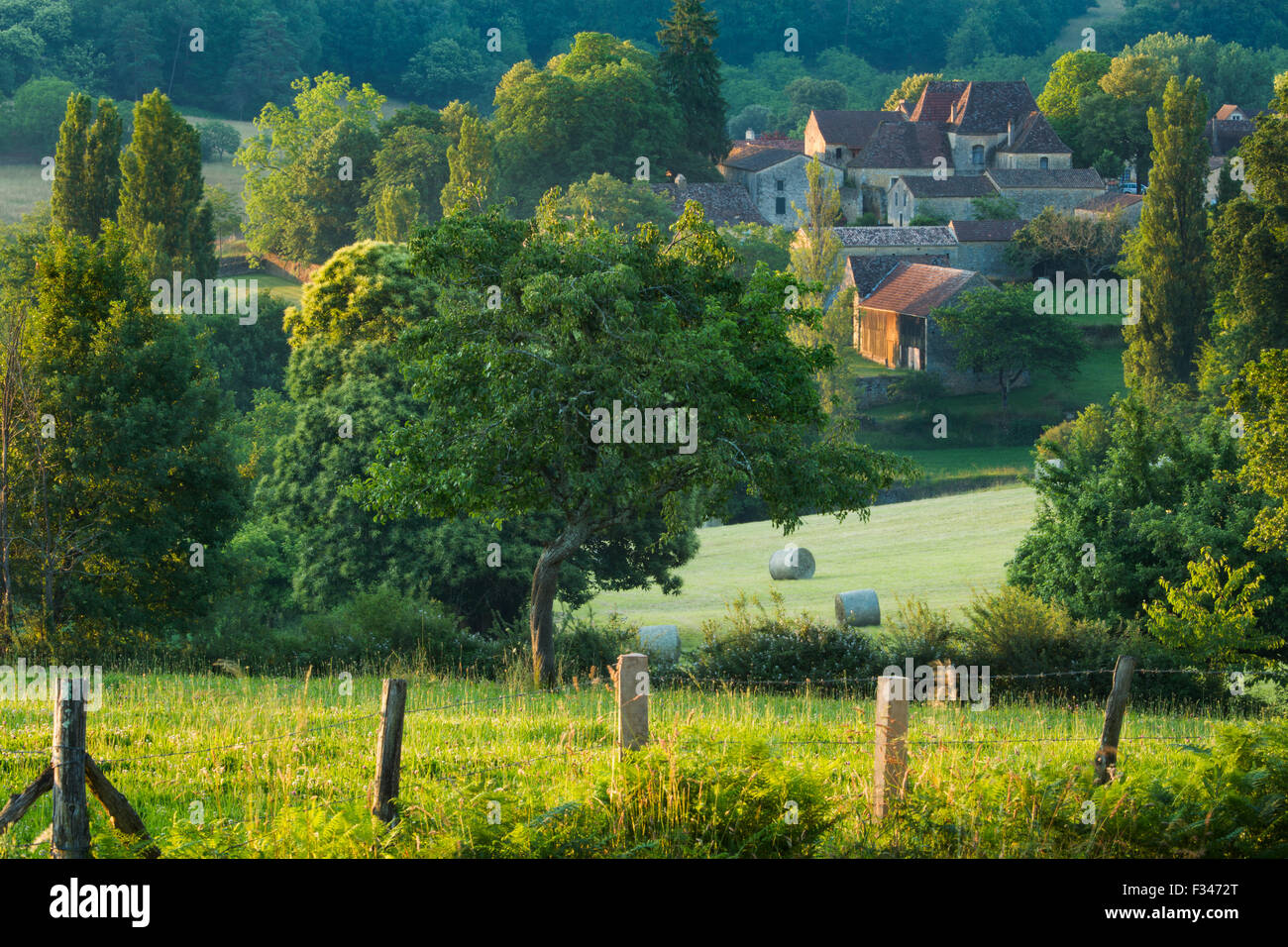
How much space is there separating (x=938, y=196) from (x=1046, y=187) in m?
9.03

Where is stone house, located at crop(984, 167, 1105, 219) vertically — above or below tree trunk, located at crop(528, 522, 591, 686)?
above

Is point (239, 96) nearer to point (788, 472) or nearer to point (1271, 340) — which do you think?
point (1271, 340)

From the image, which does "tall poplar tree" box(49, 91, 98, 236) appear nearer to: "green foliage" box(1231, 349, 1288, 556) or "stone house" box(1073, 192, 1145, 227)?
"green foliage" box(1231, 349, 1288, 556)

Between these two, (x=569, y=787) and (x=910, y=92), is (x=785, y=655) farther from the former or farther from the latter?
(x=910, y=92)

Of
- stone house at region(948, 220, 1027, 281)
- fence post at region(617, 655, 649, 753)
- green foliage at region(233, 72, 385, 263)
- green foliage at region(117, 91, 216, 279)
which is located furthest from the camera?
green foliage at region(233, 72, 385, 263)

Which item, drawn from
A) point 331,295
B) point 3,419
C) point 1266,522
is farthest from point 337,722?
point 331,295

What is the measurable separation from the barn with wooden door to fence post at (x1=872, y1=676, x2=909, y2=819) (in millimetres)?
79101

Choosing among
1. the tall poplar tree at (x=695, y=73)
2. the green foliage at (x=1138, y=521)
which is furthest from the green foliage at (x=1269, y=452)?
the tall poplar tree at (x=695, y=73)

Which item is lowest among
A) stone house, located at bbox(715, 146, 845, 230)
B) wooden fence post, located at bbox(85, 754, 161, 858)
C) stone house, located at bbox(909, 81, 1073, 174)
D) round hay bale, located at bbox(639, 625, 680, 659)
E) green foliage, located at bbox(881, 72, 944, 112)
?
round hay bale, located at bbox(639, 625, 680, 659)

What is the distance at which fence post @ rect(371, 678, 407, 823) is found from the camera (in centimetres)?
933

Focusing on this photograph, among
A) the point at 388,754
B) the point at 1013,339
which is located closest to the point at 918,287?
the point at 1013,339

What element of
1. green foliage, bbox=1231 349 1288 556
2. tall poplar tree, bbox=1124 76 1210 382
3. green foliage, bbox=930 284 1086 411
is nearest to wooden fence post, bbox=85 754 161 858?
green foliage, bbox=1231 349 1288 556

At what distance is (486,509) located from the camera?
2216cm
